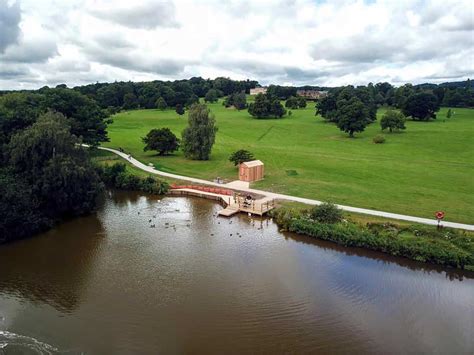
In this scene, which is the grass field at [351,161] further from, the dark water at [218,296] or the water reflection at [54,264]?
the water reflection at [54,264]

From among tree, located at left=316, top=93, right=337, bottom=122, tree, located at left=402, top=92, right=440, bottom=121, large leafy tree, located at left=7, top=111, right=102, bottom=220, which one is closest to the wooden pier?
large leafy tree, located at left=7, top=111, right=102, bottom=220

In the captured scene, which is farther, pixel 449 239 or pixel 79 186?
pixel 79 186

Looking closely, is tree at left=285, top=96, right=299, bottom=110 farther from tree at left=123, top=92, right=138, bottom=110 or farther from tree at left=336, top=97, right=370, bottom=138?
tree at left=123, top=92, right=138, bottom=110

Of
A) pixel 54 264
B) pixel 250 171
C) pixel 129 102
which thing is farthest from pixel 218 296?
pixel 129 102

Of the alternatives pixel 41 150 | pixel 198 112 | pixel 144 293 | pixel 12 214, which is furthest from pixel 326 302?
pixel 198 112

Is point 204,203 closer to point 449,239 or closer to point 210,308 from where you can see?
point 210,308

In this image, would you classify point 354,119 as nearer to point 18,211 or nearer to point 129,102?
point 18,211

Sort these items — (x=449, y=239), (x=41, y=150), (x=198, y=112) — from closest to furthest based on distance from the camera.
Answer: (x=449, y=239)
(x=41, y=150)
(x=198, y=112)
